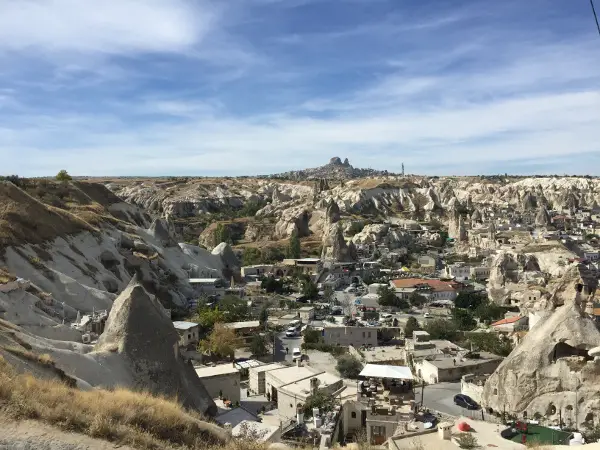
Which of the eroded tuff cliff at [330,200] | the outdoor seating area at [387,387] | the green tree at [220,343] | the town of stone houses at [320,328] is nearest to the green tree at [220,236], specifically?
the town of stone houses at [320,328]

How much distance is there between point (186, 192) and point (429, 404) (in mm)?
82555

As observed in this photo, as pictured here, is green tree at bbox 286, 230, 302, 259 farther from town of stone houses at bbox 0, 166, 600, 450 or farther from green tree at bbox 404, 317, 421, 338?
green tree at bbox 404, 317, 421, 338

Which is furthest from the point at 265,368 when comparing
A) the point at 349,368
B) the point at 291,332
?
the point at 291,332

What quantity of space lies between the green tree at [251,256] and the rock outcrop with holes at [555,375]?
37.1 m

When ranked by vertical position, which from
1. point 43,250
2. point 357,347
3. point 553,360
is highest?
point 43,250

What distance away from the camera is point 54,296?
74.4 ft

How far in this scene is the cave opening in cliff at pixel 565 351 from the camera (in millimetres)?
15163

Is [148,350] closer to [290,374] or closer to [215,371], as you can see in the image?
[215,371]

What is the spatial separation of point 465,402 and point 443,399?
0.92m

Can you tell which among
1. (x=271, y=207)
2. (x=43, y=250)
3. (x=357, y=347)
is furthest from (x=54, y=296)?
(x=271, y=207)

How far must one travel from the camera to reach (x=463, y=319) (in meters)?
29.9

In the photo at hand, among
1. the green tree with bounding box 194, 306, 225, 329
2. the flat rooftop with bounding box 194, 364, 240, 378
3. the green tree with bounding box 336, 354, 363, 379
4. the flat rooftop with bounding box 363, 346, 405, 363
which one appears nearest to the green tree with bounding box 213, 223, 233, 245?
the green tree with bounding box 194, 306, 225, 329

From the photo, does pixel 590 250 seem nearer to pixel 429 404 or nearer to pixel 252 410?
pixel 429 404

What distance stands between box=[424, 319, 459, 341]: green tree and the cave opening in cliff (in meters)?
10.9
